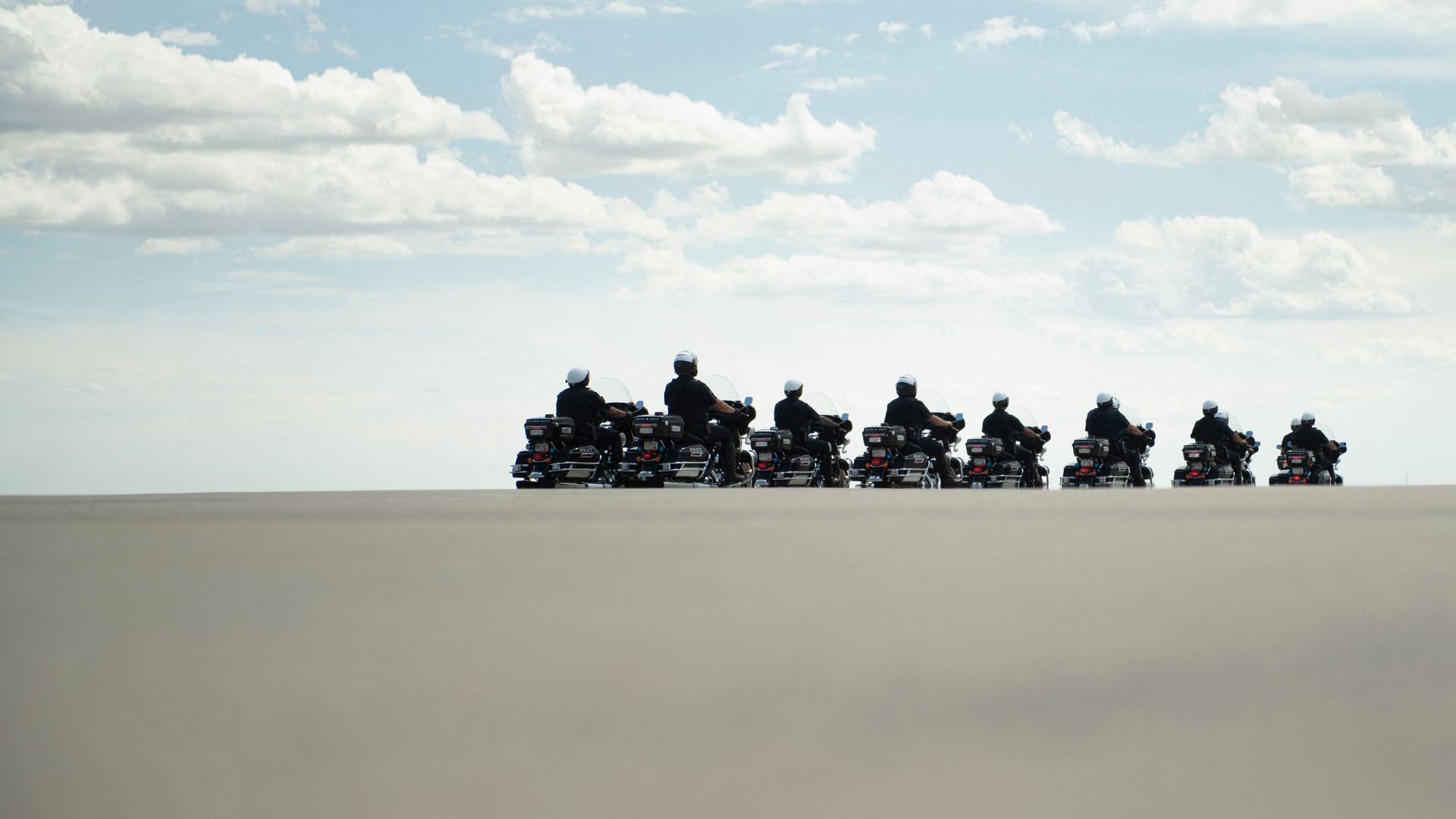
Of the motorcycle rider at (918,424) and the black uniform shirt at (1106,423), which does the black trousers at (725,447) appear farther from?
the black uniform shirt at (1106,423)

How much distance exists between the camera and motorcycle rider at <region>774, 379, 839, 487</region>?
28828mm

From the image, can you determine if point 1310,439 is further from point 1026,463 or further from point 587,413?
point 587,413

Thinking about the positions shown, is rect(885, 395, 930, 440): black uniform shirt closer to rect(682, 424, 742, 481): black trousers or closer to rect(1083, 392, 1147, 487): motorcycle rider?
rect(682, 424, 742, 481): black trousers

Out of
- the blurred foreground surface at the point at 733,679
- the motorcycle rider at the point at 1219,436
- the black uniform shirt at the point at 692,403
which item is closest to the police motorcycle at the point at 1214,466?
the motorcycle rider at the point at 1219,436

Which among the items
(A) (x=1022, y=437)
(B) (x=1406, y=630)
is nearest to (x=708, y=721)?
(B) (x=1406, y=630)

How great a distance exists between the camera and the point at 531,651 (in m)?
5.84

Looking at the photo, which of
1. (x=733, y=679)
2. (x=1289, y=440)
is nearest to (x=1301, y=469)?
(x=1289, y=440)

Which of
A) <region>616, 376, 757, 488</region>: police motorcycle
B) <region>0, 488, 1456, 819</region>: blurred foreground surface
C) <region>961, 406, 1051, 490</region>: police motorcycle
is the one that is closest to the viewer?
<region>0, 488, 1456, 819</region>: blurred foreground surface

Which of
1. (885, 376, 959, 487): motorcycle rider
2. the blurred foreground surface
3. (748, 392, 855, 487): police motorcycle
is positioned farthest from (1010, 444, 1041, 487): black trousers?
the blurred foreground surface

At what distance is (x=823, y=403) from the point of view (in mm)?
30281

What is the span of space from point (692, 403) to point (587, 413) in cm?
169

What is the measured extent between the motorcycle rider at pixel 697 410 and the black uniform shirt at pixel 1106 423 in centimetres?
1329

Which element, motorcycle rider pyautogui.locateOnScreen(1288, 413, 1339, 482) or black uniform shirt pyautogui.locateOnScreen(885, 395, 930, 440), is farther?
motorcycle rider pyautogui.locateOnScreen(1288, 413, 1339, 482)

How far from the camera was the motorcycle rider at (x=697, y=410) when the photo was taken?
26016mm
